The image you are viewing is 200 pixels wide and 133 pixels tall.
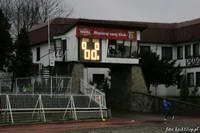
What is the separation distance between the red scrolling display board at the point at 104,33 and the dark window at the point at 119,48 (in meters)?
0.48

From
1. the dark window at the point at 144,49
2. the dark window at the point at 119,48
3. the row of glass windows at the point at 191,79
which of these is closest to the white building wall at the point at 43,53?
the dark window at the point at 119,48

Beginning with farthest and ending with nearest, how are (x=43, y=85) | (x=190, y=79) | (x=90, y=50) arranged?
1. (x=190, y=79)
2. (x=90, y=50)
3. (x=43, y=85)

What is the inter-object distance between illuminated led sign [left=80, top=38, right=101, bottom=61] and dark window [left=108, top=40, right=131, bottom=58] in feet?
4.22

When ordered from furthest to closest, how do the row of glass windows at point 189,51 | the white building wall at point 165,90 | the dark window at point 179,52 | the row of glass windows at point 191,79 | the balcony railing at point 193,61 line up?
the dark window at point 179,52
the white building wall at point 165,90
the row of glass windows at point 189,51
the balcony railing at point 193,61
the row of glass windows at point 191,79

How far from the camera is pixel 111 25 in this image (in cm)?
4544

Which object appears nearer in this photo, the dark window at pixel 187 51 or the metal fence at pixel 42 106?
the metal fence at pixel 42 106

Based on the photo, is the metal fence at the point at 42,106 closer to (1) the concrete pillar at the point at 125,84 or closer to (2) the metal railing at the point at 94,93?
(2) the metal railing at the point at 94,93

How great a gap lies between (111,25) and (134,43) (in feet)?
10.5

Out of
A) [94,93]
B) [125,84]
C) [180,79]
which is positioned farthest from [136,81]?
[180,79]

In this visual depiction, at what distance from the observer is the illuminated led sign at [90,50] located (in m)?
44.1

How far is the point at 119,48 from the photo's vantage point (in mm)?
46406

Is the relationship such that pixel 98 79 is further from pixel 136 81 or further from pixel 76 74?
pixel 76 74

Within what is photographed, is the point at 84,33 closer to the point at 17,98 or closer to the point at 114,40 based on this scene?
the point at 114,40

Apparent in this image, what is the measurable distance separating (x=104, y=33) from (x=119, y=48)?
226 cm
